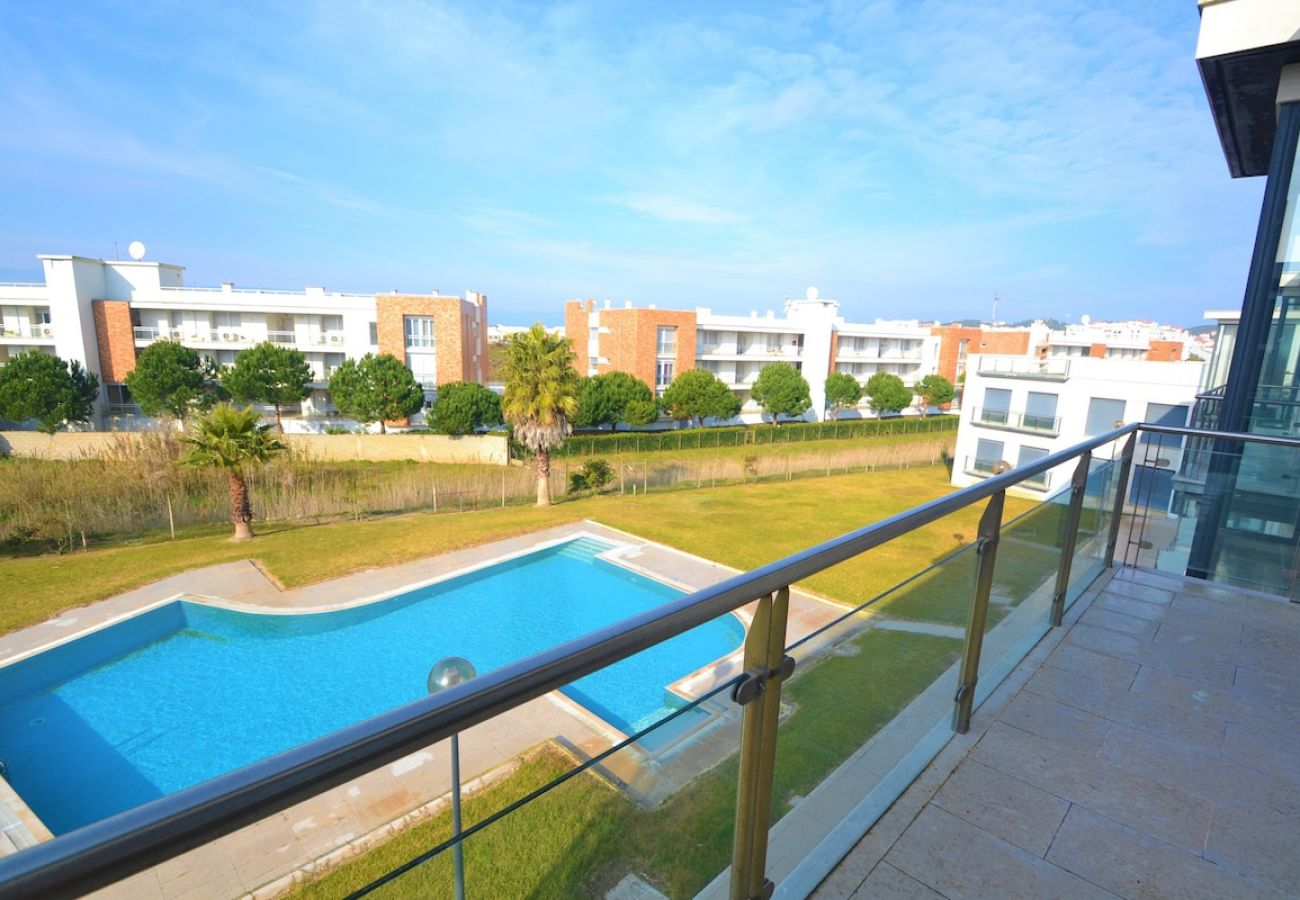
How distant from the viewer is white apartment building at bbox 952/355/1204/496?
22500 millimetres

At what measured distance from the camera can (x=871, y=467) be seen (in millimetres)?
33125

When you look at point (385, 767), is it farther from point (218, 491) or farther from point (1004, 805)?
point (218, 491)

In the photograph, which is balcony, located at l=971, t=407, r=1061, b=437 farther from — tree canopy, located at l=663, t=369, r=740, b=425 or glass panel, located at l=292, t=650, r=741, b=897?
glass panel, located at l=292, t=650, r=741, b=897

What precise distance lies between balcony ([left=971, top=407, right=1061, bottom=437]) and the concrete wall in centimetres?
2132

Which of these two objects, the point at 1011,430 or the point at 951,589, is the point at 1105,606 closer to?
the point at 951,589

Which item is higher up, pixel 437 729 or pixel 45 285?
pixel 45 285

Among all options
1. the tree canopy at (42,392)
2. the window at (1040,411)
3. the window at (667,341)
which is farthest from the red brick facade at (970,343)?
the tree canopy at (42,392)

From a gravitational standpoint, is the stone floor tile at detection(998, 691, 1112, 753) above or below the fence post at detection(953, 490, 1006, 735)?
below

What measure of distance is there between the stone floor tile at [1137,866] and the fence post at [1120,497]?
3.08m

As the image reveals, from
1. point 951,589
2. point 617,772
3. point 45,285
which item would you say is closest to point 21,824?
point 617,772

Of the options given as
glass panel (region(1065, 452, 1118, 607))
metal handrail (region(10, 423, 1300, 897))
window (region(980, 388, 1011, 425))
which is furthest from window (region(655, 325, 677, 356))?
metal handrail (region(10, 423, 1300, 897))

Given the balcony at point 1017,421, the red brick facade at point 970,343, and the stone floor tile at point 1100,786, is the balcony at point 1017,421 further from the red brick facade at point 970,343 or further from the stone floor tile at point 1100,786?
the red brick facade at point 970,343

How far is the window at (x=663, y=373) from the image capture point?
137 ft

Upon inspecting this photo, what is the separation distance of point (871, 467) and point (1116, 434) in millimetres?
30221
